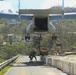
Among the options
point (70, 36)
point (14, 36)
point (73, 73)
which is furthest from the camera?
point (14, 36)

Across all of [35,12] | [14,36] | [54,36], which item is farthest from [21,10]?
[14,36]

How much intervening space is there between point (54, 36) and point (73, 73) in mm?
20482

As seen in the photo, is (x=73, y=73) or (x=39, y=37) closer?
(x=73, y=73)

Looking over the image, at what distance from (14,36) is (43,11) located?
4940 inches

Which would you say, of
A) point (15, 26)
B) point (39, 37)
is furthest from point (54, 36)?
point (15, 26)

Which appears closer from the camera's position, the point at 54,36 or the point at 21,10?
the point at 21,10

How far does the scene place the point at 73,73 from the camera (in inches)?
750

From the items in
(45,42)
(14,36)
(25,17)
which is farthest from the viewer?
Result: (14,36)

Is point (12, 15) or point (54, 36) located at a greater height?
point (12, 15)

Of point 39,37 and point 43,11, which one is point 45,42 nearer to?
point 39,37

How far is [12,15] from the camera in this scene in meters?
41.8

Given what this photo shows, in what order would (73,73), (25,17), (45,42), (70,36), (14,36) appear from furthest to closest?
(14,36) → (70,36) → (45,42) → (25,17) → (73,73)

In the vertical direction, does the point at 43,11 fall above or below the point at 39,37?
above

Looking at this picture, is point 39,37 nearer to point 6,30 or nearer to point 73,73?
point 73,73
